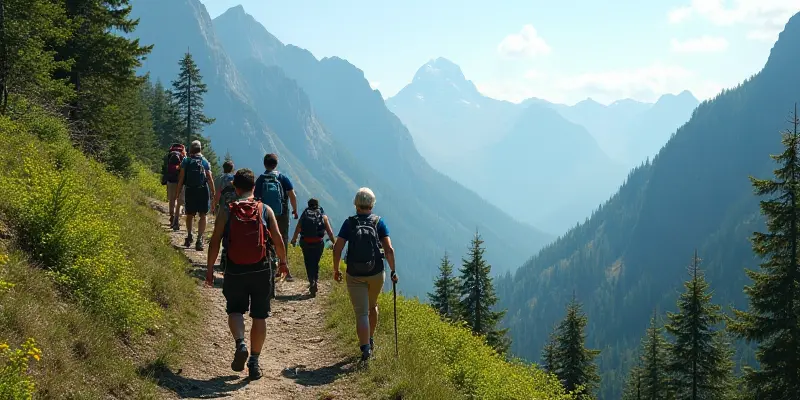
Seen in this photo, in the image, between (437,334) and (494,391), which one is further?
(437,334)

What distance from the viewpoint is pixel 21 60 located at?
547 inches

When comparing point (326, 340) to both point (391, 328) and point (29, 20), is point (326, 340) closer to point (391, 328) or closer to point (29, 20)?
point (391, 328)

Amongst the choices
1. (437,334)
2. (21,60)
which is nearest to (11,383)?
(437,334)

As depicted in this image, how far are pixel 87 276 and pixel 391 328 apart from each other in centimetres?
546

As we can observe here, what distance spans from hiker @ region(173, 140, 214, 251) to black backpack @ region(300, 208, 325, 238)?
2.76 meters

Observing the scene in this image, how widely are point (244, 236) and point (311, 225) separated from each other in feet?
18.3

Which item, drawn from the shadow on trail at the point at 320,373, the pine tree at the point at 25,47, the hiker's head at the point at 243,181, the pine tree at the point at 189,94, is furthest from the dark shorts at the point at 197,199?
the pine tree at the point at 189,94

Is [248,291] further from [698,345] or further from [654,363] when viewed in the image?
[654,363]

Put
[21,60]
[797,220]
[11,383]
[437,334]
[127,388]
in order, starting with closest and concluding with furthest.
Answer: [11,383], [127,388], [437,334], [21,60], [797,220]

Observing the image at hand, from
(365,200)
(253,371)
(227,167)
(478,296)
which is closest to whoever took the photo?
(253,371)

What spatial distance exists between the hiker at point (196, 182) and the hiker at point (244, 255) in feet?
21.5

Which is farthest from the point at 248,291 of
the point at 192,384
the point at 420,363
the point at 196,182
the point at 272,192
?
the point at 196,182

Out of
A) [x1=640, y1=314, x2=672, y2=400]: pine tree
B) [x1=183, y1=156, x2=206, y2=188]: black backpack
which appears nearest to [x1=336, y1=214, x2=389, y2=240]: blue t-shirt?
[x1=183, y1=156, x2=206, y2=188]: black backpack

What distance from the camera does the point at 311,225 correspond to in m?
12.1
